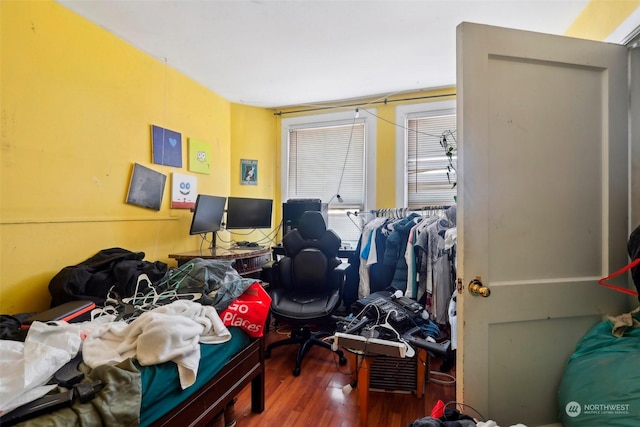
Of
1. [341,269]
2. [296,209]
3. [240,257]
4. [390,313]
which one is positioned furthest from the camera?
[296,209]

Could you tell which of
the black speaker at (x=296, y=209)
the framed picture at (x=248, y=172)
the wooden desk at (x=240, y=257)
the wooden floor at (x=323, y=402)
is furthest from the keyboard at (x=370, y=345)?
the framed picture at (x=248, y=172)

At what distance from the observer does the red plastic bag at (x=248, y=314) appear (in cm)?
157

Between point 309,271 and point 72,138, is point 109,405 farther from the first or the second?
point 72,138

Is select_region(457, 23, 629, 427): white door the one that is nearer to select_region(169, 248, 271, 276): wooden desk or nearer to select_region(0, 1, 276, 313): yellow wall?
select_region(169, 248, 271, 276): wooden desk

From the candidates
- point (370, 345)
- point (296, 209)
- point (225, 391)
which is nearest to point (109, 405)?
point (225, 391)

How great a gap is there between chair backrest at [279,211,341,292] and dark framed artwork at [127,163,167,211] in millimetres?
1237

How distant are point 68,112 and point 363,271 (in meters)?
2.68

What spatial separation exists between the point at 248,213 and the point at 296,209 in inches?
21.0

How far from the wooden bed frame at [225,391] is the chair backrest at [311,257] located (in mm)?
789

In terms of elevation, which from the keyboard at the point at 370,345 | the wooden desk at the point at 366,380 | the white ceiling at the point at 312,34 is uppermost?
the white ceiling at the point at 312,34

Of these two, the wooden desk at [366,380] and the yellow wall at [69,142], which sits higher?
the yellow wall at [69,142]

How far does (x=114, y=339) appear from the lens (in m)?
1.19

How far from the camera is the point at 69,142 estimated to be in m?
1.89

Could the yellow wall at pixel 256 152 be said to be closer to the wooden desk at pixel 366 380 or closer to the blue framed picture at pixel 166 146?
the blue framed picture at pixel 166 146
